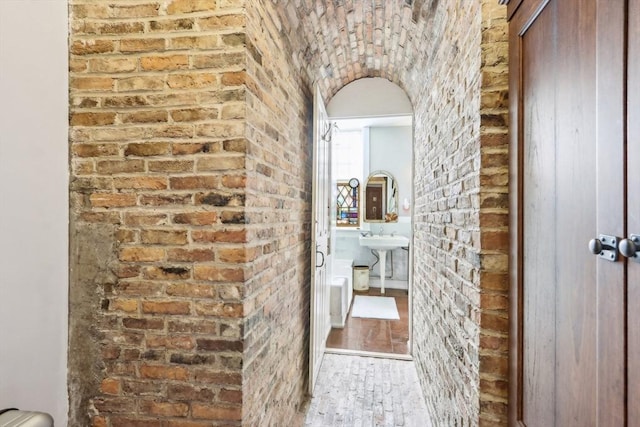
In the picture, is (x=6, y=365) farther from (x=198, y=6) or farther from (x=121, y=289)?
(x=198, y=6)

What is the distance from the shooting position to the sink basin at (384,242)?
5.08m

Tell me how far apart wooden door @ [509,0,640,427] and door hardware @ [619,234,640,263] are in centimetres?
3

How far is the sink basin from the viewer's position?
508cm

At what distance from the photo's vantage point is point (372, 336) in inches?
140

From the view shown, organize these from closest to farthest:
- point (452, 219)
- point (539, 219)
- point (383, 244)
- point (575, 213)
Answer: point (575, 213)
point (539, 219)
point (452, 219)
point (383, 244)

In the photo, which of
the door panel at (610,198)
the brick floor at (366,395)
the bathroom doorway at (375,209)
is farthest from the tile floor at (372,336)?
the door panel at (610,198)

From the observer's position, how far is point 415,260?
119 inches

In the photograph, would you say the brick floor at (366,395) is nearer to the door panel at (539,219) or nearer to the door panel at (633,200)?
the door panel at (539,219)

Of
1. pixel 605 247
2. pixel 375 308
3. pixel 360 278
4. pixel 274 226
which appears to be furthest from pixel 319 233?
pixel 360 278

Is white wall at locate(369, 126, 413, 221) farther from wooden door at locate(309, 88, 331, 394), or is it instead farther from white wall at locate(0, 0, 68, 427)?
white wall at locate(0, 0, 68, 427)

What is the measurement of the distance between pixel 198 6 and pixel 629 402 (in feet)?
5.79

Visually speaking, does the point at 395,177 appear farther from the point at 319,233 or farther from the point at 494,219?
the point at 494,219

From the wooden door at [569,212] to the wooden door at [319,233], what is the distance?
1.51 m

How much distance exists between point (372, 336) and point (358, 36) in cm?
311
